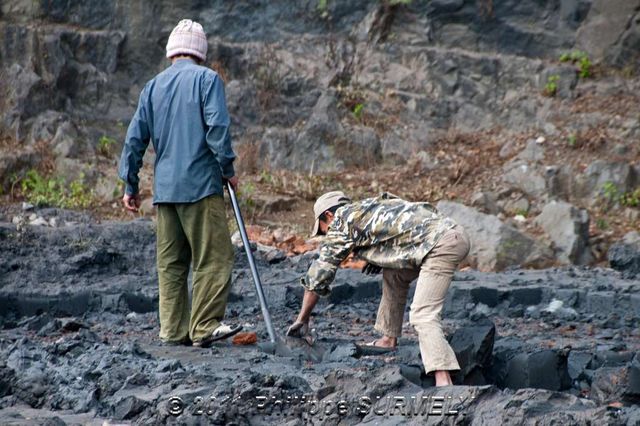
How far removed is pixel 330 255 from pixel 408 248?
0.47m

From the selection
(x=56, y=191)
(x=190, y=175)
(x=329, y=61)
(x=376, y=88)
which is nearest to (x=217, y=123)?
(x=190, y=175)

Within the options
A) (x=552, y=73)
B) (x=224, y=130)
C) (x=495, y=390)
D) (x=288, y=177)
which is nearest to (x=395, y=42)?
(x=552, y=73)

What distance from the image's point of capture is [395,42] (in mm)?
17953

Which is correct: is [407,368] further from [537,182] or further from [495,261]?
[537,182]

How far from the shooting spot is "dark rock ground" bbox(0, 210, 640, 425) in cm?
498

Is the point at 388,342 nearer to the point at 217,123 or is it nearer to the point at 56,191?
the point at 217,123

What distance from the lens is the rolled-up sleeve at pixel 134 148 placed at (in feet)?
23.6

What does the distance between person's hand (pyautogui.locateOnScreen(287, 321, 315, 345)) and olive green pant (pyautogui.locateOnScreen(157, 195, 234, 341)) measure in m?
0.57

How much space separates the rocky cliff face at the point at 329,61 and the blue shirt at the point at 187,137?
28.6 ft

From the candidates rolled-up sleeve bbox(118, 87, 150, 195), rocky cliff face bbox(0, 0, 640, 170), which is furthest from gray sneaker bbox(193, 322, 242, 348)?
rocky cliff face bbox(0, 0, 640, 170)

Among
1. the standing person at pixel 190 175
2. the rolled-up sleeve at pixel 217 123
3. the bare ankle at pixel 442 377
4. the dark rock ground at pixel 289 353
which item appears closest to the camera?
the dark rock ground at pixel 289 353

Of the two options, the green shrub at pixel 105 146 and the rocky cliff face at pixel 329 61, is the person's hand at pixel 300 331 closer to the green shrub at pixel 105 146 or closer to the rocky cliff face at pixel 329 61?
the rocky cliff face at pixel 329 61

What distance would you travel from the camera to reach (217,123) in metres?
6.91

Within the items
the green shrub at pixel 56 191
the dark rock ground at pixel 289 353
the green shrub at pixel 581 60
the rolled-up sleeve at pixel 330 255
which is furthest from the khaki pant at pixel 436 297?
the green shrub at pixel 581 60
